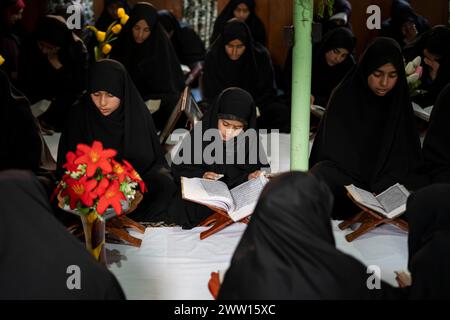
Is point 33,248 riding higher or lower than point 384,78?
lower

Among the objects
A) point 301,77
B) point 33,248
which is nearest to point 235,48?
point 301,77

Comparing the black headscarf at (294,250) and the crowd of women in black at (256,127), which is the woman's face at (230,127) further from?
the black headscarf at (294,250)

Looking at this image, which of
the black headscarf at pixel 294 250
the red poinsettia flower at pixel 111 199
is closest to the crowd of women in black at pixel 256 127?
the black headscarf at pixel 294 250

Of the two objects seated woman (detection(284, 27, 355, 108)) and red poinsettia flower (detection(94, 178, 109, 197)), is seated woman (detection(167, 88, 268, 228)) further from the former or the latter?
seated woman (detection(284, 27, 355, 108))

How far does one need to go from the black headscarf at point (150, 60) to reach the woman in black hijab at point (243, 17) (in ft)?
5.19

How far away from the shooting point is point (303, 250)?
8.00 ft

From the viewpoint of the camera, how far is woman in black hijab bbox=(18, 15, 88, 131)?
22.2 feet

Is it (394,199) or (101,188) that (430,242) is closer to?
(394,199)

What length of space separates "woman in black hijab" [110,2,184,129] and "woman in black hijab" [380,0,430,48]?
3319 millimetres

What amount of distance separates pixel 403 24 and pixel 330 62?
2.24 m

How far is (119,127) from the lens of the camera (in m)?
4.54

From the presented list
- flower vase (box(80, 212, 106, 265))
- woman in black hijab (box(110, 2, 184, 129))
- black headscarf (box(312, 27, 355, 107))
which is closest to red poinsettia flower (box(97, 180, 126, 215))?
flower vase (box(80, 212, 106, 265))
